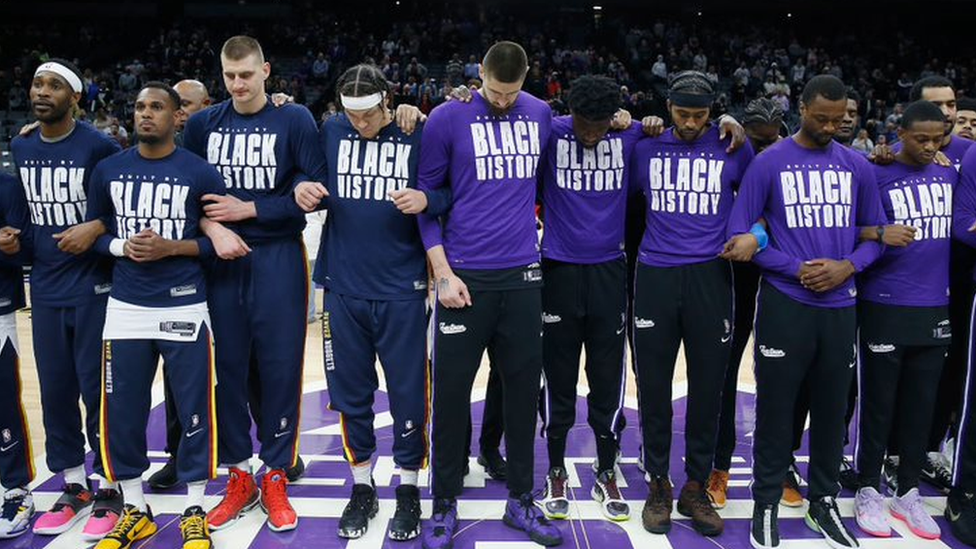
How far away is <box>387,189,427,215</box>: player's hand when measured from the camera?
285cm

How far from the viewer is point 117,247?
295 cm

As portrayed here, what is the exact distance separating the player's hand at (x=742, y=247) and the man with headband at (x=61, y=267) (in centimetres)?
252

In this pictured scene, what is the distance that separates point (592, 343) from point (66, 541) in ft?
7.52

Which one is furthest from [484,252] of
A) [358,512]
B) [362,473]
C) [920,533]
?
[920,533]

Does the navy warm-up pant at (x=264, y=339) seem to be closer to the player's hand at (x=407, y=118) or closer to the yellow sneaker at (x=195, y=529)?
the yellow sneaker at (x=195, y=529)

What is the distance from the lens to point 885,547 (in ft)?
10.3

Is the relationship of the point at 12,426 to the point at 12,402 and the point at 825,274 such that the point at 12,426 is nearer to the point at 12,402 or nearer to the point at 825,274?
the point at 12,402

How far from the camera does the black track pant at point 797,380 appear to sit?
3004 mm

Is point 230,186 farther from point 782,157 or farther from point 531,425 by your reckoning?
point 782,157

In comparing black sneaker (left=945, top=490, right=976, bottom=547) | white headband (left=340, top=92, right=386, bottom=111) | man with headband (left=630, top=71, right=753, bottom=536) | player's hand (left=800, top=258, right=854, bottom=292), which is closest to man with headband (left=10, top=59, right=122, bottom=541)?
white headband (left=340, top=92, right=386, bottom=111)

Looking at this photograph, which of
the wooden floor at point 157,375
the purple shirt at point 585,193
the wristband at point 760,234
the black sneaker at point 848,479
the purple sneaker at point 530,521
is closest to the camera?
the wristband at point 760,234

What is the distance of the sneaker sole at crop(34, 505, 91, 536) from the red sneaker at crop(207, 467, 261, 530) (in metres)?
Answer: 0.54

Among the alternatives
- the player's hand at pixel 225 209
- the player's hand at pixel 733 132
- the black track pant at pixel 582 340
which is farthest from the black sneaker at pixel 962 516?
the player's hand at pixel 225 209

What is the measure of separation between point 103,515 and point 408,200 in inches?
72.1
